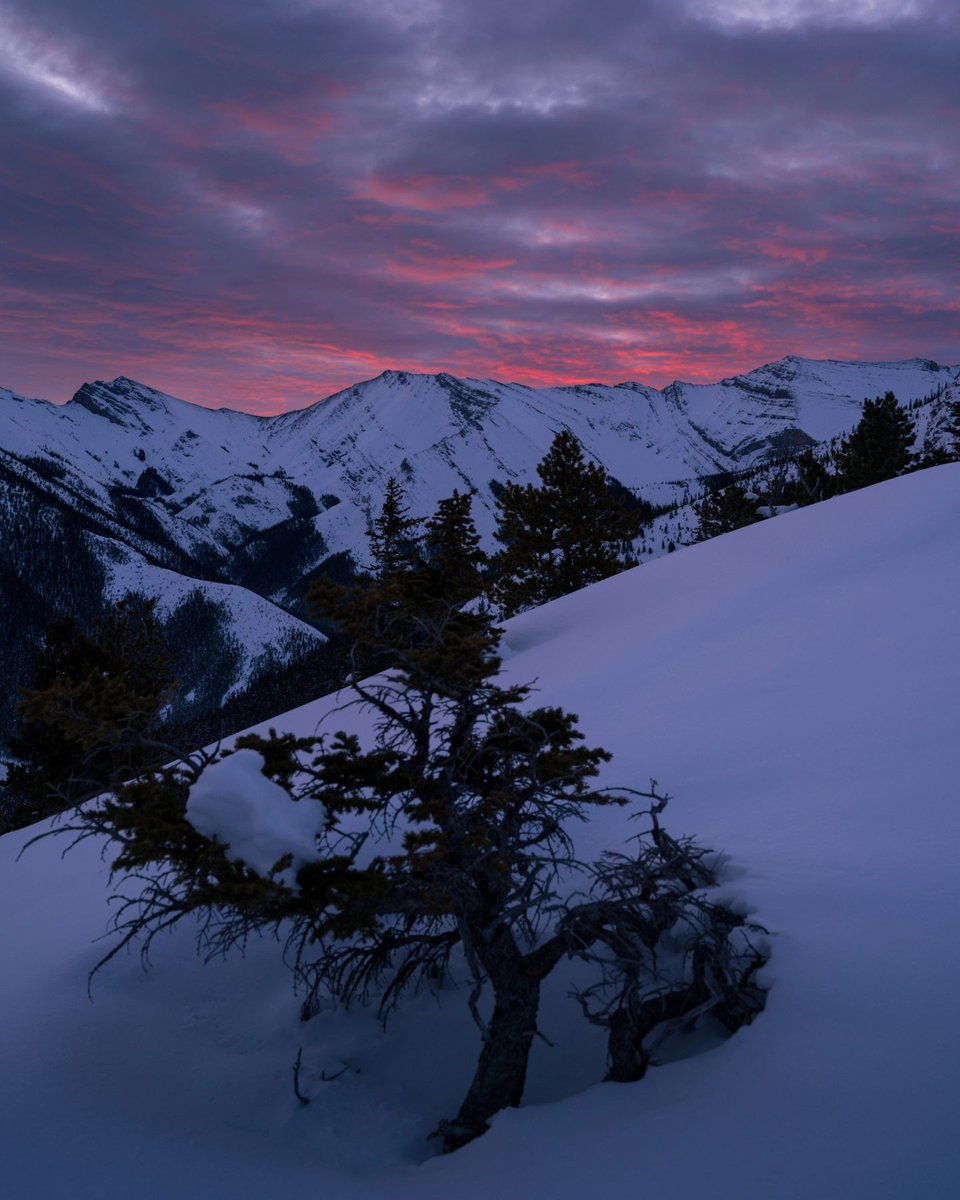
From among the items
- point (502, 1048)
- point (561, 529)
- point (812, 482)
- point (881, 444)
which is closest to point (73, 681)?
point (561, 529)

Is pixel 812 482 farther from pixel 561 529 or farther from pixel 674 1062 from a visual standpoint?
pixel 674 1062

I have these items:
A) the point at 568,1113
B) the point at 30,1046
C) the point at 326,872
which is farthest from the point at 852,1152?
the point at 30,1046

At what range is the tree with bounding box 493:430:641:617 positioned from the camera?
31.5 m

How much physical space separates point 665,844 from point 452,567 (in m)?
21.3

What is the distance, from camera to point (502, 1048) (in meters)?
5.52

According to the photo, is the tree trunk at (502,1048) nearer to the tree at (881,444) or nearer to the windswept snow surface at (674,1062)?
the windswept snow surface at (674,1062)

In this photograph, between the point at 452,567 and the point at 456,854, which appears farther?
the point at 452,567

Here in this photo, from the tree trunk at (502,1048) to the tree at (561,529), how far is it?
1008 inches

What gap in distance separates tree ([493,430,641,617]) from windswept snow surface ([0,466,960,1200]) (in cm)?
1955

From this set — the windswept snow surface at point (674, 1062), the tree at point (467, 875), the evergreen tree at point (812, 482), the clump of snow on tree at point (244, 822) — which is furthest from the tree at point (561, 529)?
the clump of snow on tree at point (244, 822)

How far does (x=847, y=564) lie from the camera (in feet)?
58.5

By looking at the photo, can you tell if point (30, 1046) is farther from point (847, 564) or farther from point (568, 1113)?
point (847, 564)

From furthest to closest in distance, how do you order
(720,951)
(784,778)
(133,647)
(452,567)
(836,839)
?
(133,647) → (452,567) → (784,778) → (836,839) → (720,951)

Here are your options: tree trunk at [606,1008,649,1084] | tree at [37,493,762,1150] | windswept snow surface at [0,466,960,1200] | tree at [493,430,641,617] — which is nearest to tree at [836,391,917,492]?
tree at [493,430,641,617]
